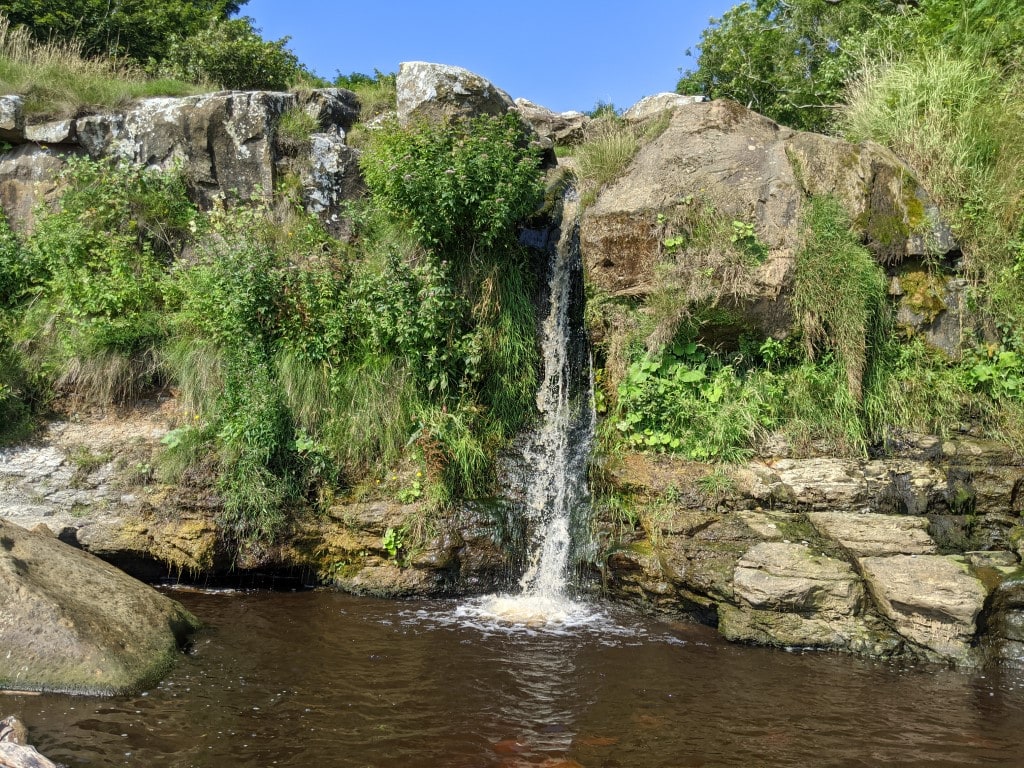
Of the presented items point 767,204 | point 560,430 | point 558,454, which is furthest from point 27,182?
point 767,204

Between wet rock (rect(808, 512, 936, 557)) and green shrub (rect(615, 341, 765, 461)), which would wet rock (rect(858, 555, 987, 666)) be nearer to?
wet rock (rect(808, 512, 936, 557))

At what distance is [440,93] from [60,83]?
19.3 ft

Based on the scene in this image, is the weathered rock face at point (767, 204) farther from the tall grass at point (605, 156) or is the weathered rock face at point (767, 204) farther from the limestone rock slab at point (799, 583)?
the limestone rock slab at point (799, 583)

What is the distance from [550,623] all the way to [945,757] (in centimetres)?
307

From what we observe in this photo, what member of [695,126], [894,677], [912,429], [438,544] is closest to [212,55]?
[695,126]

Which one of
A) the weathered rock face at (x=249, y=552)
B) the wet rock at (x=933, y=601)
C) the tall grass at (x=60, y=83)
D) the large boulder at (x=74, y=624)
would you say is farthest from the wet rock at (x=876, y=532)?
the tall grass at (x=60, y=83)

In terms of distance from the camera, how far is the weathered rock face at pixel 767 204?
7750 millimetres

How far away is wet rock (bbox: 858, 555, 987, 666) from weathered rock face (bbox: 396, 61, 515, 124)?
7553mm

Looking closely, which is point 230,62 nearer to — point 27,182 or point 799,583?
point 27,182

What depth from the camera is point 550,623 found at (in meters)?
6.52

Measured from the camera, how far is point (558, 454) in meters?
Result: 8.02

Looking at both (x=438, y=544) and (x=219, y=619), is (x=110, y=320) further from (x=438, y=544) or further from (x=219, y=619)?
(x=438, y=544)

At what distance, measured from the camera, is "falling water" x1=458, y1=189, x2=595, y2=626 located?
7094 millimetres

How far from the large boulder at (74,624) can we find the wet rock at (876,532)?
5.43 meters
